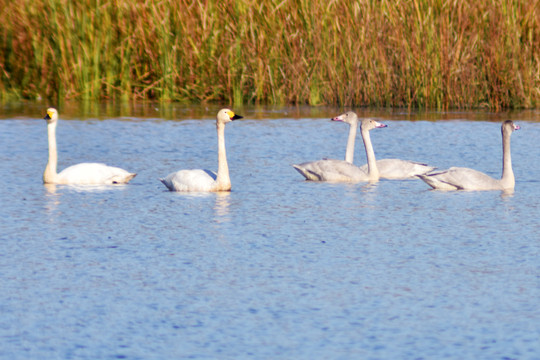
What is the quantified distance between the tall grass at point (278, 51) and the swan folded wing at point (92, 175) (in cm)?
789

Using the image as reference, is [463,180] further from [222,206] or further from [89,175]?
[89,175]

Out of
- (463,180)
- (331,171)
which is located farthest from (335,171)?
(463,180)

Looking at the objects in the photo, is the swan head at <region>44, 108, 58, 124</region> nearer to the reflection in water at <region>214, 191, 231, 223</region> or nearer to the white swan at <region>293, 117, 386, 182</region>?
the reflection in water at <region>214, 191, 231, 223</region>

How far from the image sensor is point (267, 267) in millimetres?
6816

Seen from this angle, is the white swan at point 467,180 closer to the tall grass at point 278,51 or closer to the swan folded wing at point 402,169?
the swan folded wing at point 402,169

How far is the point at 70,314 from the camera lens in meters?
5.66

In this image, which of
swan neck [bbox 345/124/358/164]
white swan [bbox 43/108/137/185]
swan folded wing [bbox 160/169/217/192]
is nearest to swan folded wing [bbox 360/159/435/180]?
swan neck [bbox 345/124/358/164]

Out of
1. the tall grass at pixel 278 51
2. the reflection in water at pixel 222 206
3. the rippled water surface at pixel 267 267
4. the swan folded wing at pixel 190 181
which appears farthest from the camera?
the tall grass at pixel 278 51

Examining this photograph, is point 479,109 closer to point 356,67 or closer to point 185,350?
point 356,67

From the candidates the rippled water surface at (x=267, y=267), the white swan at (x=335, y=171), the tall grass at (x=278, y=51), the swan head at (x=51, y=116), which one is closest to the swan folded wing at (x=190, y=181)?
the rippled water surface at (x=267, y=267)

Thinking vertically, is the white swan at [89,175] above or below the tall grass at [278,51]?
below

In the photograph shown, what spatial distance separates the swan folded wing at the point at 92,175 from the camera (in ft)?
35.1

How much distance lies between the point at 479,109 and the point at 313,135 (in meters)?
3.79

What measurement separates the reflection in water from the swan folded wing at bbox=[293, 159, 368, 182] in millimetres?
1306
